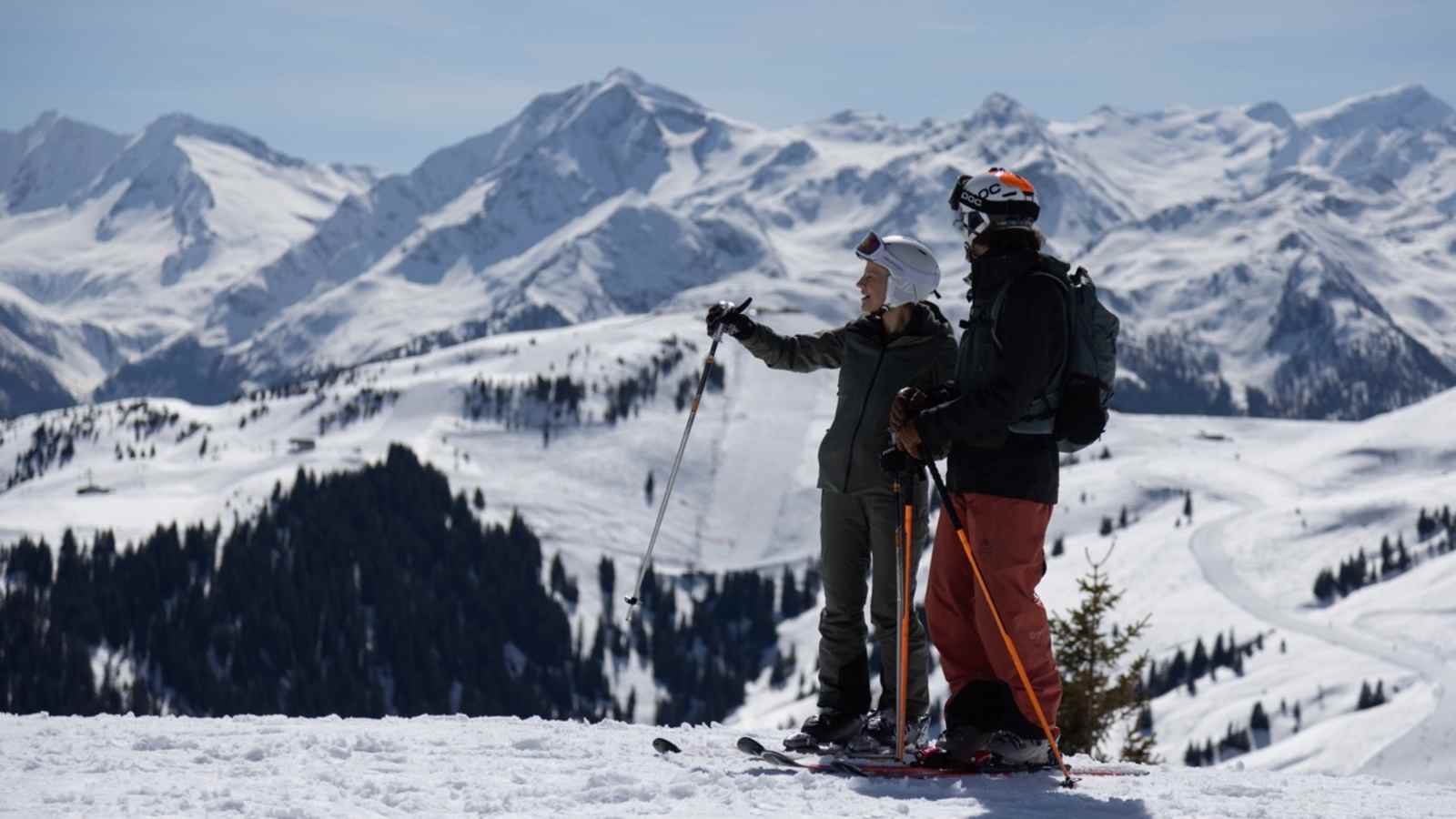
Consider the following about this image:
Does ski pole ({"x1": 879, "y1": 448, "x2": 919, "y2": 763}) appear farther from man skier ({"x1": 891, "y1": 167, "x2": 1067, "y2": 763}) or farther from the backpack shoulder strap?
the backpack shoulder strap

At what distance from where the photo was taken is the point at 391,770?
10.5m

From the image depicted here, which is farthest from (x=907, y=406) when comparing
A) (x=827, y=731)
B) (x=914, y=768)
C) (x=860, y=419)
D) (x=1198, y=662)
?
(x=1198, y=662)

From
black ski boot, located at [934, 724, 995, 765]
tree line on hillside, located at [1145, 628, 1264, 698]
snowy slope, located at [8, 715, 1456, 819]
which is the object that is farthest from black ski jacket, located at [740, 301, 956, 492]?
tree line on hillside, located at [1145, 628, 1264, 698]

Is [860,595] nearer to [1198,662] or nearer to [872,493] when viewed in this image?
[872,493]

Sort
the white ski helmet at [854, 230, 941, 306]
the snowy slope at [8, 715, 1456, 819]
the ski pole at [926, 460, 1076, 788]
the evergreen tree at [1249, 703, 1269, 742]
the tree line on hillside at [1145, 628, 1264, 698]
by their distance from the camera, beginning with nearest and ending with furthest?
1. the snowy slope at [8, 715, 1456, 819]
2. the ski pole at [926, 460, 1076, 788]
3. the white ski helmet at [854, 230, 941, 306]
4. the evergreen tree at [1249, 703, 1269, 742]
5. the tree line on hillside at [1145, 628, 1264, 698]

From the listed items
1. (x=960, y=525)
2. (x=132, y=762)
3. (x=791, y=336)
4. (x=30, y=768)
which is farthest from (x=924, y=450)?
(x=30, y=768)

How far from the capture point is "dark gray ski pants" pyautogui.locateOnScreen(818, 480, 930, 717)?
1164 cm

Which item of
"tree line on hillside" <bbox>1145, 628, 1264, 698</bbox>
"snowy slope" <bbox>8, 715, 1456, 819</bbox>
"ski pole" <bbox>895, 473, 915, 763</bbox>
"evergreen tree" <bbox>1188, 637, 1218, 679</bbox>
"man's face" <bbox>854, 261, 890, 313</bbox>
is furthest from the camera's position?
"evergreen tree" <bbox>1188, 637, 1218, 679</bbox>

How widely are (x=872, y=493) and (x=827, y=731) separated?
2.07m

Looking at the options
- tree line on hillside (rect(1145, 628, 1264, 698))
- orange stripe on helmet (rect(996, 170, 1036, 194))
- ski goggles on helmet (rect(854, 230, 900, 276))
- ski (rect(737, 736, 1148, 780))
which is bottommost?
tree line on hillside (rect(1145, 628, 1264, 698))

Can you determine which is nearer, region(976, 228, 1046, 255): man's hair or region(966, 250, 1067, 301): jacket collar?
region(966, 250, 1067, 301): jacket collar

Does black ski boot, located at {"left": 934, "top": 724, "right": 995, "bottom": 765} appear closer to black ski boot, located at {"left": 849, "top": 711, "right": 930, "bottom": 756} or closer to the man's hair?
black ski boot, located at {"left": 849, "top": 711, "right": 930, "bottom": 756}

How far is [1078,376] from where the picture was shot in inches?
402

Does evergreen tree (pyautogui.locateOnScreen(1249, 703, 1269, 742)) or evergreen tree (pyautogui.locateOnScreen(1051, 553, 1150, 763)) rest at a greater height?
evergreen tree (pyautogui.locateOnScreen(1051, 553, 1150, 763))
